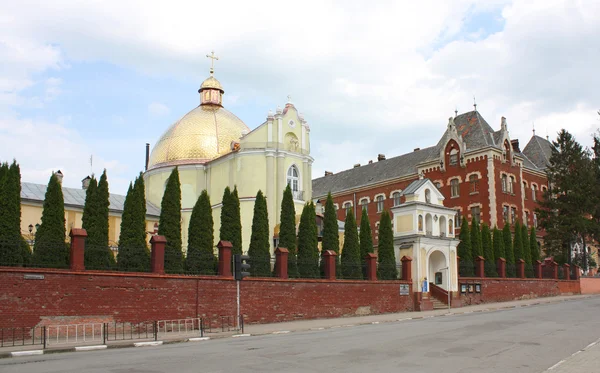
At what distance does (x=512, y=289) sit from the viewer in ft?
140

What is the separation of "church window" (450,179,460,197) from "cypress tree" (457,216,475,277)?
1431 centimetres

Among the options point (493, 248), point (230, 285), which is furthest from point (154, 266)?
point (493, 248)

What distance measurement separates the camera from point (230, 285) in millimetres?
25000

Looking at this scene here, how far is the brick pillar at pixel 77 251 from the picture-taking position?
20.9 m

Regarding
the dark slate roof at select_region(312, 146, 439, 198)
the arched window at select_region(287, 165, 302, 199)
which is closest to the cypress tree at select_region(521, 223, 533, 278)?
the dark slate roof at select_region(312, 146, 439, 198)

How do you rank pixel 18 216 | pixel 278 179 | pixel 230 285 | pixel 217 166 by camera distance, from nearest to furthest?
1. pixel 18 216
2. pixel 230 285
3. pixel 278 179
4. pixel 217 166

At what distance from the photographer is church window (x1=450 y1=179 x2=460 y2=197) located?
55.9 metres

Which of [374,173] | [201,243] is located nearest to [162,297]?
[201,243]

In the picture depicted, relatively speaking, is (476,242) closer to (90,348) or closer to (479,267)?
(479,267)

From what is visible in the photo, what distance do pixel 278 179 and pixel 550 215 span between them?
28.2m

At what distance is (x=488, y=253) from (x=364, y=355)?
3108cm

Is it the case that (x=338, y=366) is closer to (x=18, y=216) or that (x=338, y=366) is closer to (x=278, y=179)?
(x=18, y=216)

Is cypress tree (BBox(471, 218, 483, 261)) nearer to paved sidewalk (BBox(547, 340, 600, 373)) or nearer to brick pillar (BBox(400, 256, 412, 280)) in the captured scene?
brick pillar (BBox(400, 256, 412, 280))

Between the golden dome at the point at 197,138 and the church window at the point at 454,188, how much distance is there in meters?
21.7
